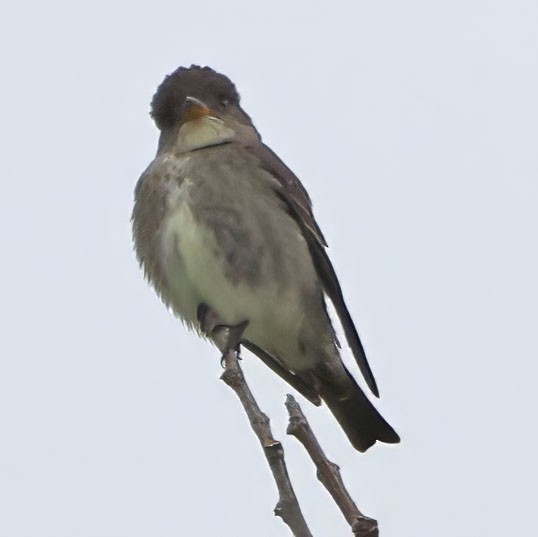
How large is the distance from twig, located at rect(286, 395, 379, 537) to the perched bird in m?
2.37

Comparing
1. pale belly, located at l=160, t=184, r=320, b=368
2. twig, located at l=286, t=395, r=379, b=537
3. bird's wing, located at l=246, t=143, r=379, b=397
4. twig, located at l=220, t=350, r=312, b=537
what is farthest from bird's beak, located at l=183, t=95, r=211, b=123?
twig, located at l=286, t=395, r=379, b=537

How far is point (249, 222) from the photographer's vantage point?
5840 mm

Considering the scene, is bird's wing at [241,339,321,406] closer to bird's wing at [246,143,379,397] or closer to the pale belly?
the pale belly

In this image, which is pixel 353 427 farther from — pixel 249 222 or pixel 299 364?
pixel 249 222

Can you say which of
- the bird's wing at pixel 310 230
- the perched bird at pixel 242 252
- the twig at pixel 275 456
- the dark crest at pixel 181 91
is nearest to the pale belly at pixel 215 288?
the perched bird at pixel 242 252

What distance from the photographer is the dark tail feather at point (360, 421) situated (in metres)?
6.05

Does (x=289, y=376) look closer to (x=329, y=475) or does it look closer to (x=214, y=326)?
(x=214, y=326)

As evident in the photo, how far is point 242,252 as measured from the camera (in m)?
5.75

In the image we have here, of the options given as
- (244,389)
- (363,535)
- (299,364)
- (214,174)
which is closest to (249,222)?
(214,174)

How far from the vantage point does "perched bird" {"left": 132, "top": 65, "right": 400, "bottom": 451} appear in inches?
227

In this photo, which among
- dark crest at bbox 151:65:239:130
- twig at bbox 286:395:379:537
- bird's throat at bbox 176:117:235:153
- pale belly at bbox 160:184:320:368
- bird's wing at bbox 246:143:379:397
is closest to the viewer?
twig at bbox 286:395:379:537

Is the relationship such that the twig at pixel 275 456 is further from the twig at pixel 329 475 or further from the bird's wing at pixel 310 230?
the bird's wing at pixel 310 230

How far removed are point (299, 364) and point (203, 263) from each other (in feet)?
2.67

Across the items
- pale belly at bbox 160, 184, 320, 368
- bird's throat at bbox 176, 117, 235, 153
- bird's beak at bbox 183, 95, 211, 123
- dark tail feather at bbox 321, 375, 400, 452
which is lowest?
dark tail feather at bbox 321, 375, 400, 452
